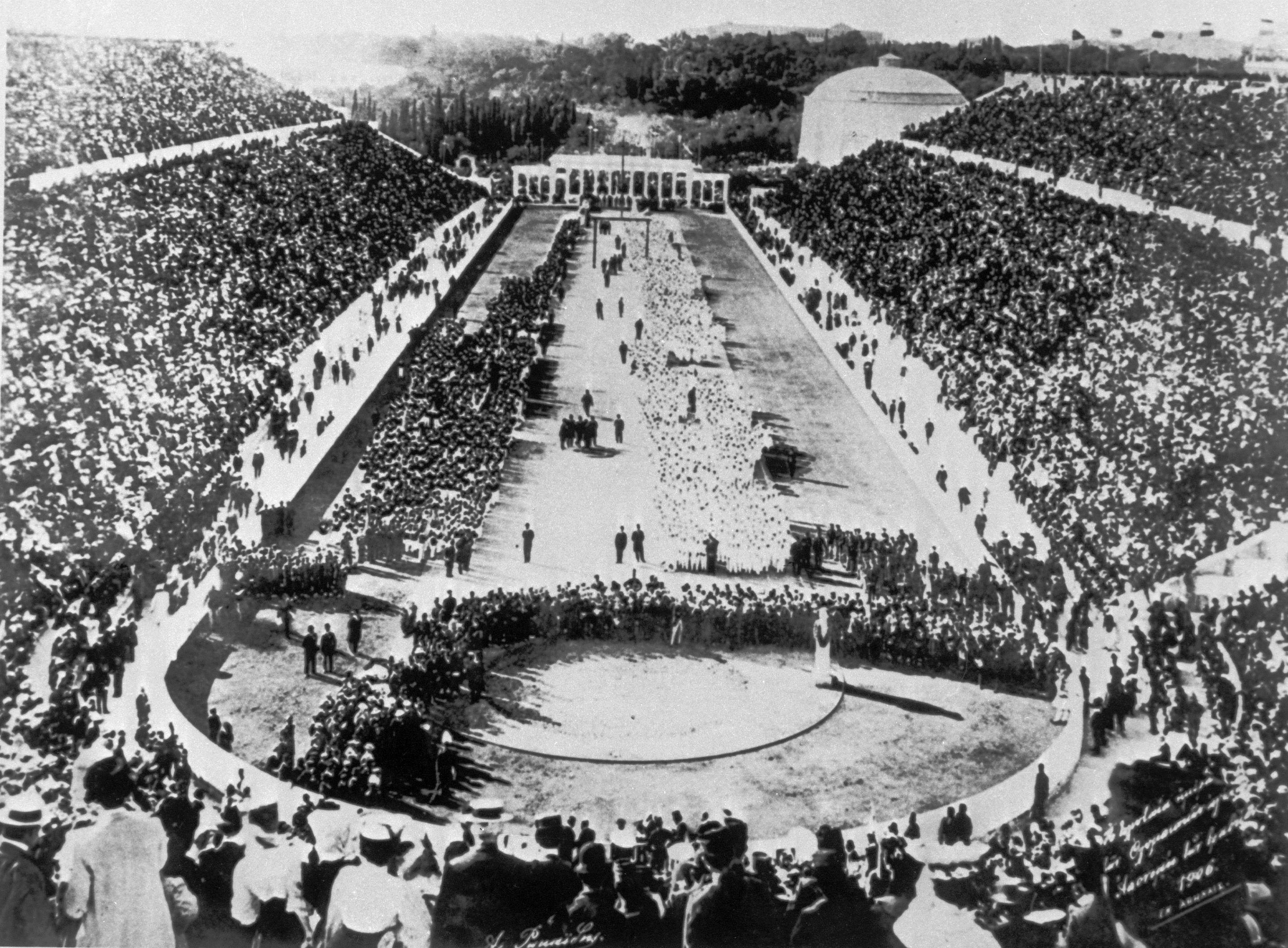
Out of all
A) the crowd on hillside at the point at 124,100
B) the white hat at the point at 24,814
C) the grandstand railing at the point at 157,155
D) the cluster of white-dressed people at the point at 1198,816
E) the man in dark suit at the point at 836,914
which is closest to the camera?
the white hat at the point at 24,814

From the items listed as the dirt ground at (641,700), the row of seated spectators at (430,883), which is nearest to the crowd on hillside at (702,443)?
the dirt ground at (641,700)

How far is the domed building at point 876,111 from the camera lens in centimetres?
6069

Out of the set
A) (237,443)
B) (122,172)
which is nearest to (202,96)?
(122,172)

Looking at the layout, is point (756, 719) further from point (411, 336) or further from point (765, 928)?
point (411, 336)

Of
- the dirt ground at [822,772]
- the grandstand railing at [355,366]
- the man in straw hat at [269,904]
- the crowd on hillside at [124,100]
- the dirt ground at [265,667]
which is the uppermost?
the crowd on hillside at [124,100]

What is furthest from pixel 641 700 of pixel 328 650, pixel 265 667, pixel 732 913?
pixel 732 913

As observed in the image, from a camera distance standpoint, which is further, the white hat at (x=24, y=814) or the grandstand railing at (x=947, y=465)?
the grandstand railing at (x=947, y=465)

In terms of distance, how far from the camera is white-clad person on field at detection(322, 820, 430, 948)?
390 inches

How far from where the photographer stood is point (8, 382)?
18516 millimetres

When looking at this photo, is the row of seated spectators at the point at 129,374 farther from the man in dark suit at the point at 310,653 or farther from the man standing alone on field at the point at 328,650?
the man standing alone on field at the point at 328,650

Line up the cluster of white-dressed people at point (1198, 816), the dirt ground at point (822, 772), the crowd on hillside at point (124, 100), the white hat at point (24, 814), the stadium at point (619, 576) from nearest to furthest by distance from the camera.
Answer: the white hat at point (24, 814) < the stadium at point (619, 576) < the cluster of white-dressed people at point (1198, 816) < the dirt ground at point (822, 772) < the crowd on hillside at point (124, 100)

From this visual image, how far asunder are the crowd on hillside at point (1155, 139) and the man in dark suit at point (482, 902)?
21.3m

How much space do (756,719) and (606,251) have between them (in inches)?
1342

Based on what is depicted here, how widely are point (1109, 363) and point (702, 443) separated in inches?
304
